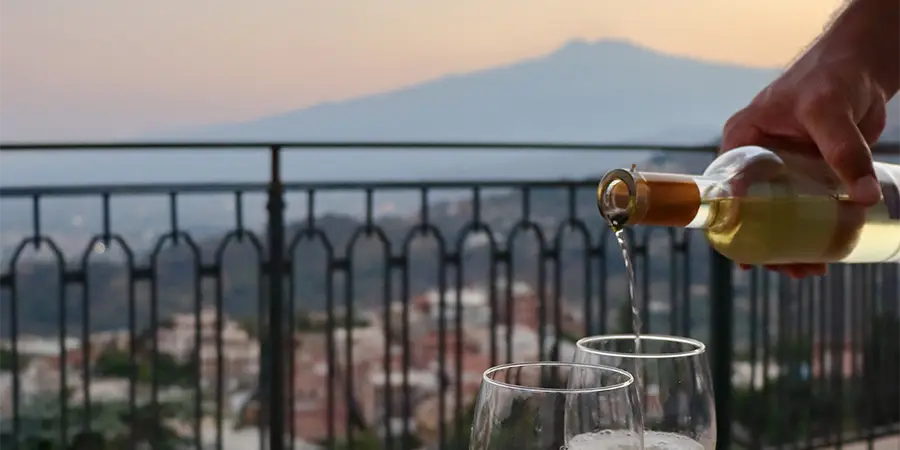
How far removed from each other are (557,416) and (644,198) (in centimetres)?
22

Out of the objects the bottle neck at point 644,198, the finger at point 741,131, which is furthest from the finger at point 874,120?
the bottle neck at point 644,198

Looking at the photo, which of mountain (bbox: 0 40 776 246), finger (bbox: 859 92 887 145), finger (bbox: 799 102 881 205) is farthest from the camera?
mountain (bbox: 0 40 776 246)

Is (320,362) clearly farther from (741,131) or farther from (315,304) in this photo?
(741,131)

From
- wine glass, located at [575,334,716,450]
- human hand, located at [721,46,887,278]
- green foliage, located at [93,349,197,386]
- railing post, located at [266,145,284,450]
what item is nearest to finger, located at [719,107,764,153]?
human hand, located at [721,46,887,278]

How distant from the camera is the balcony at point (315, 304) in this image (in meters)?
2.31

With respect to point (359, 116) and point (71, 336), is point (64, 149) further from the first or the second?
point (359, 116)

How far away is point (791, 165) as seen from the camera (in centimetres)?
94

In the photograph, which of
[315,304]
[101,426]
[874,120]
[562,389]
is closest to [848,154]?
[874,120]

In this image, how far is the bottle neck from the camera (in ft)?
2.33

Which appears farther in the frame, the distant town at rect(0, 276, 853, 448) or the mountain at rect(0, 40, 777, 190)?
the distant town at rect(0, 276, 853, 448)

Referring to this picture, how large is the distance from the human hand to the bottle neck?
202 millimetres

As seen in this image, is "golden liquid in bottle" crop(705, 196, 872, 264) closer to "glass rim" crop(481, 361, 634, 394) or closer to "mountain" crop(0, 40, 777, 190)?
"mountain" crop(0, 40, 777, 190)

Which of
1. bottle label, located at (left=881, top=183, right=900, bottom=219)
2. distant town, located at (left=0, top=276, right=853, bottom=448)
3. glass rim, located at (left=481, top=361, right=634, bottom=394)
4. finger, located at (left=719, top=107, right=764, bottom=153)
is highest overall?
→ finger, located at (left=719, top=107, right=764, bottom=153)

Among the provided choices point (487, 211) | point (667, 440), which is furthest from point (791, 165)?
point (487, 211)
